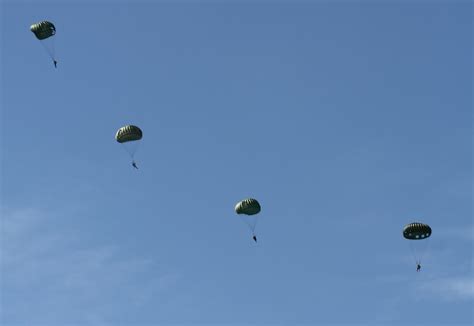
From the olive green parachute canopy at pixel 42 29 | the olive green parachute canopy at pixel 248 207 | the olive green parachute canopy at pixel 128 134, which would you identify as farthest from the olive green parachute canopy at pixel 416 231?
the olive green parachute canopy at pixel 42 29

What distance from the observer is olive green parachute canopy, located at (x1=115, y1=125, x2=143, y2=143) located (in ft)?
496

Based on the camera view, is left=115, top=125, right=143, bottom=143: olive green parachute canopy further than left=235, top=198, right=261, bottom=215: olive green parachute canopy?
Yes

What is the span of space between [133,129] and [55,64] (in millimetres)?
12768

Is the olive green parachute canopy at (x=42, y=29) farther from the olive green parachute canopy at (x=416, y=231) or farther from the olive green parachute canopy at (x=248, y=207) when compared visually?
the olive green parachute canopy at (x=416, y=231)

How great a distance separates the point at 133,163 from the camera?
481 feet

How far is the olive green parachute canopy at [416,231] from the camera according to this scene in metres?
147

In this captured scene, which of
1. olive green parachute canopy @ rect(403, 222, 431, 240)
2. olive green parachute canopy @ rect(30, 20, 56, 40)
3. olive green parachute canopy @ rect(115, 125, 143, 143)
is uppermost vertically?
olive green parachute canopy @ rect(30, 20, 56, 40)

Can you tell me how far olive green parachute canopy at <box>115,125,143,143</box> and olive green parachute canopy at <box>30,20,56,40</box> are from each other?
632 inches

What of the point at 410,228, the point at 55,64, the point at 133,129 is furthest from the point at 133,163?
the point at 410,228

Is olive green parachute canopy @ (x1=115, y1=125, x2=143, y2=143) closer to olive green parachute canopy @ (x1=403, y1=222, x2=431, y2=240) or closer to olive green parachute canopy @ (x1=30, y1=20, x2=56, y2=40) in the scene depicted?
olive green parachute canopy @ (x1=30, y1=20, x2=56, y2=40)

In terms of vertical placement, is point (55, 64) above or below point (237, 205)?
above

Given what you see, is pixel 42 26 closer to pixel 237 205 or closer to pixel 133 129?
pixel 133 129

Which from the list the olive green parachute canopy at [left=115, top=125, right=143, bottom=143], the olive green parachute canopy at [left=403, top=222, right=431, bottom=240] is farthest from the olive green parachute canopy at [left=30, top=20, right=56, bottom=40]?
the olive green parachute canopy at [left=403, top=222, right=431, bottom=240]

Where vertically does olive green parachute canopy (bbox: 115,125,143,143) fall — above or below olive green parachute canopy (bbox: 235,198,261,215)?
above
